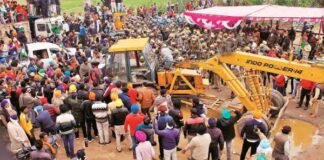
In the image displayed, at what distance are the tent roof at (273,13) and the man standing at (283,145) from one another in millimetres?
11215

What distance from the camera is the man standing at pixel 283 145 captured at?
786 centimetres

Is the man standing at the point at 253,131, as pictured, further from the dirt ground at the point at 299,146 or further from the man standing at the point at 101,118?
the man standing at the point at 101,118

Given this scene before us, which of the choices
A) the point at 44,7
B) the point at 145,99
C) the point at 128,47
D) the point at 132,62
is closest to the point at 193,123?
the point at 145,99

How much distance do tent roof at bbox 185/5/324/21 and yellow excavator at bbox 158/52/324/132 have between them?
24.2ft

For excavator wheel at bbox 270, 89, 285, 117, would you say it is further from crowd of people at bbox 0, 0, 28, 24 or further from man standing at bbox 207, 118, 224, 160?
crowd of people at bbox 0, 0, 28, 24

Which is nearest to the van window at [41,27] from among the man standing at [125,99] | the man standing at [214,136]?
the man standing at [125,99]

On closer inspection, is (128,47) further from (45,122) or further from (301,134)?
(301,134)

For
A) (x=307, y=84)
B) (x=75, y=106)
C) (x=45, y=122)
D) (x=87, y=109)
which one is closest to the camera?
(x=45, y=122)

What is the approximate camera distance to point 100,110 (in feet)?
33.4

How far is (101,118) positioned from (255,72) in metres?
4.54

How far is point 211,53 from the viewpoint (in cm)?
1567

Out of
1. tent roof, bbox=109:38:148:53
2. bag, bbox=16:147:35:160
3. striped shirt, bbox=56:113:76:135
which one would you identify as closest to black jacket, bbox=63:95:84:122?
striped shirt, bbox=56:113:76:135

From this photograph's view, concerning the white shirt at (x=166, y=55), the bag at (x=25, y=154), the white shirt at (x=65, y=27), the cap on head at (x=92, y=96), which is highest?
the white shirt at (x=65, y=27)

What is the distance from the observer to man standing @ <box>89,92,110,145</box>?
10148 millimetres
